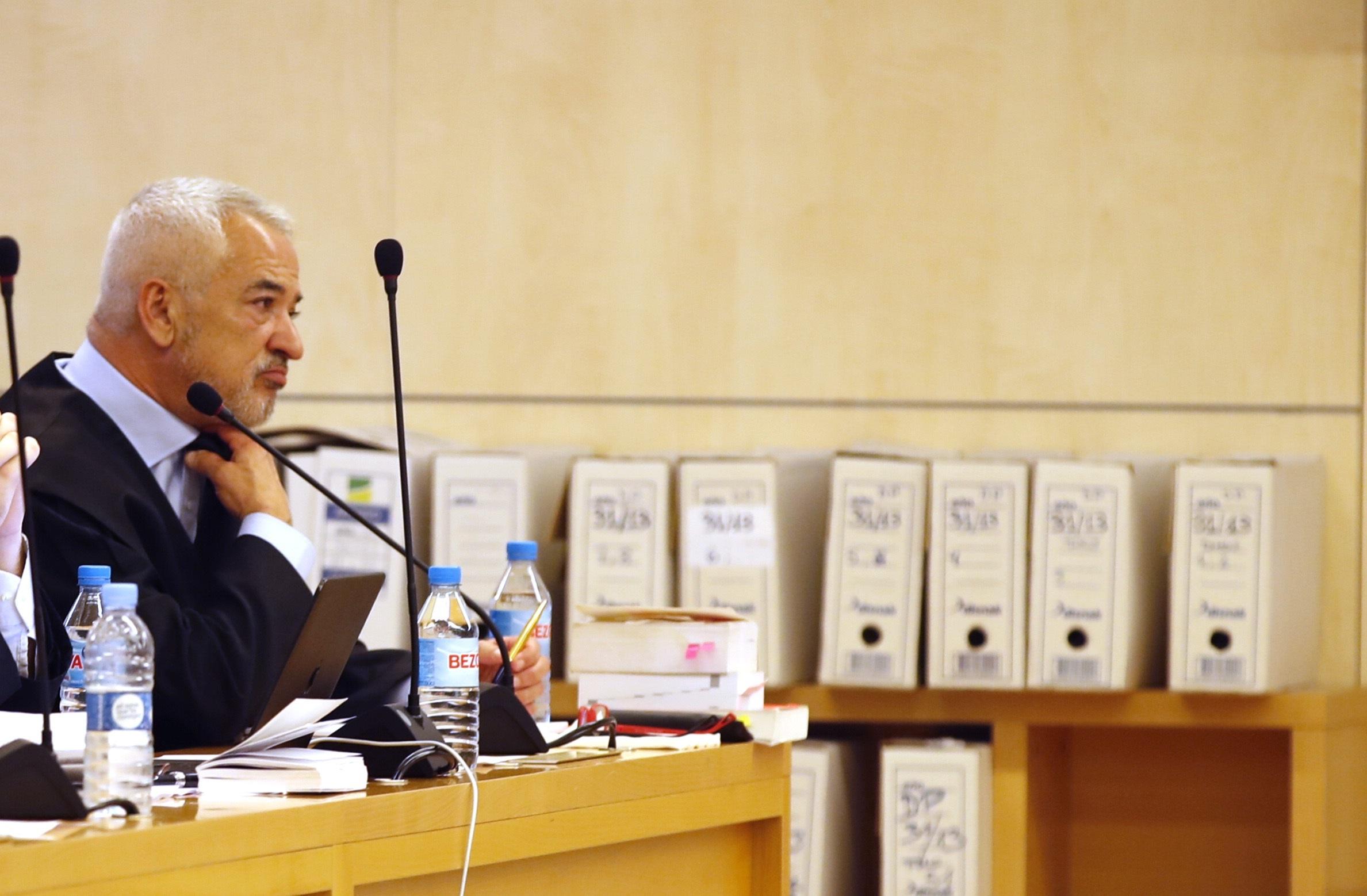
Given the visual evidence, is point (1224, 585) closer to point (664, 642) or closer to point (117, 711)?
point (664, 642)

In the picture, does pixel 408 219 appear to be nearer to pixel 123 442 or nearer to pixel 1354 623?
pixel 123 442

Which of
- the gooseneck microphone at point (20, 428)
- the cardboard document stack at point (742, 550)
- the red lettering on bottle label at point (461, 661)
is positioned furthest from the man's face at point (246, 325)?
the gooseneck microphone at point (20, 428)

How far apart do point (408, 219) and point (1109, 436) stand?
1.30m

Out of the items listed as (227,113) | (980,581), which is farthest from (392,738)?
(227,113)

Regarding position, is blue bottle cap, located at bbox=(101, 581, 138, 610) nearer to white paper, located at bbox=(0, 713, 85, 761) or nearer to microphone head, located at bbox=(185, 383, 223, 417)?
white paper, located at bbox=(0, 713, 85, 761)

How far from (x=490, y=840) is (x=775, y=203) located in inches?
71.2

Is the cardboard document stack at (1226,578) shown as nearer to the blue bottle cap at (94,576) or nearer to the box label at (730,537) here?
the box label at (730,537)

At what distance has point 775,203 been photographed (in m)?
3.04

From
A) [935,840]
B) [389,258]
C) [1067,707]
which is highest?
[389,258]

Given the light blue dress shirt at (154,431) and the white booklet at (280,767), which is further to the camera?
the light blue dress shirt at (154,431)

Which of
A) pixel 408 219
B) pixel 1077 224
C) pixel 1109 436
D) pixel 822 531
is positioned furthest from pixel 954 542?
pixel 408 219

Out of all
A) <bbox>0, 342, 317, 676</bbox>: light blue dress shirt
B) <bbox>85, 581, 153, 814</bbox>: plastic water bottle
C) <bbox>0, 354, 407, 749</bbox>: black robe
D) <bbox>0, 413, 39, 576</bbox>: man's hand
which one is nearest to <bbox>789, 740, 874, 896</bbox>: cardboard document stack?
<bbox>0, 354, 407, 749</bbox>: black robe

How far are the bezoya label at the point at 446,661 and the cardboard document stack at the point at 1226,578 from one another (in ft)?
4.42

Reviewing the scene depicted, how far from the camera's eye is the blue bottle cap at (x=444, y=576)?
163 centimetres
